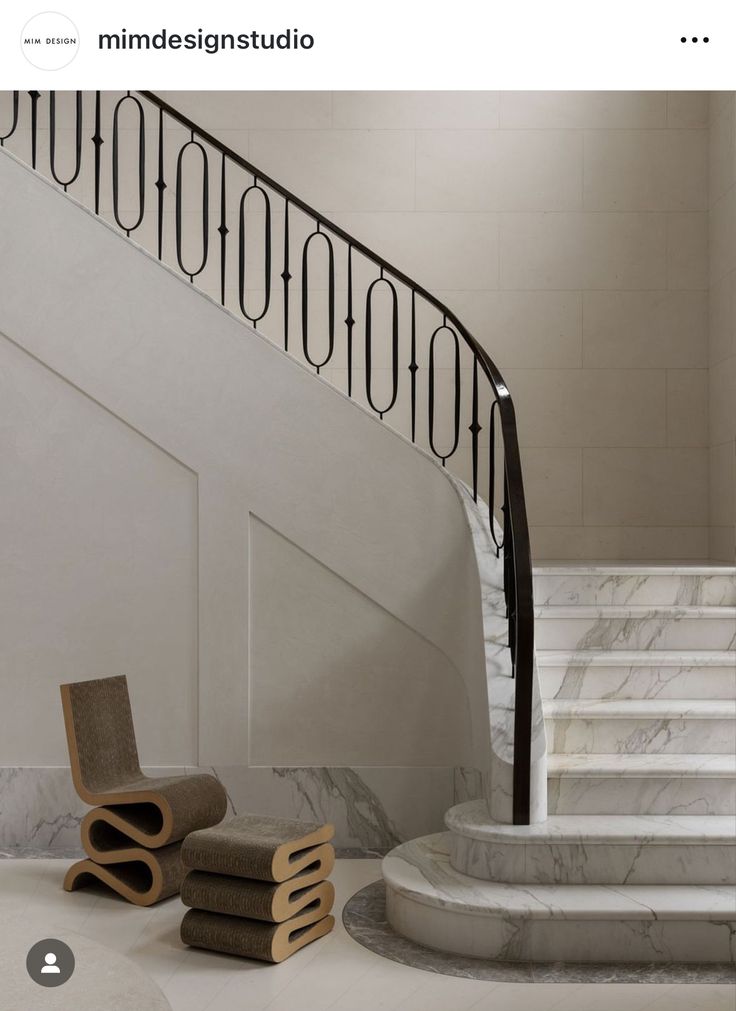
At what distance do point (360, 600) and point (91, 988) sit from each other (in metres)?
2.73

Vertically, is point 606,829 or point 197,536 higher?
point 197,536

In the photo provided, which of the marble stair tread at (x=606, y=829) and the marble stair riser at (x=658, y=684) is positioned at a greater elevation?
the marble stair riser at (x=658, y=684)

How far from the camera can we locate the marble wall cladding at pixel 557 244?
6871 millimetres

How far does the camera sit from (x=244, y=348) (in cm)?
468

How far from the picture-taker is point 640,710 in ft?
12.8

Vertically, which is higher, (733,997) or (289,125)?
(289,125)

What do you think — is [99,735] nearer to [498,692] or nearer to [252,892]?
[252,892]

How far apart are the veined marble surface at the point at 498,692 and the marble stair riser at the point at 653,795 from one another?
184 mm

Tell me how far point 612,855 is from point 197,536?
7.91 ft

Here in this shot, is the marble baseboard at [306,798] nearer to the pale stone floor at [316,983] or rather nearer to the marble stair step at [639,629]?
the marble stair step at [639,629]

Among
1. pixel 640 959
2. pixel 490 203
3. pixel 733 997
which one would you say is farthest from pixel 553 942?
pixel 490 203

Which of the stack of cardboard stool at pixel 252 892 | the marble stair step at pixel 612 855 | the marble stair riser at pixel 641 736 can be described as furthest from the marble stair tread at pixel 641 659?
the stack of cardboard stool at pixel 252 892
